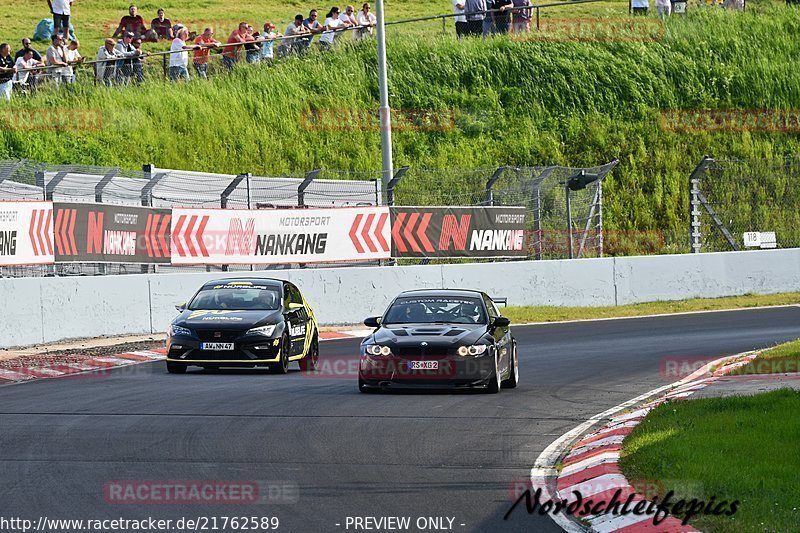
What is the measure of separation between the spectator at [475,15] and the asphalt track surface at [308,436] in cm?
2507

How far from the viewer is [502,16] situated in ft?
145

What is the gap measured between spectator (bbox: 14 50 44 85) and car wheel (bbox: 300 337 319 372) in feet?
61.7

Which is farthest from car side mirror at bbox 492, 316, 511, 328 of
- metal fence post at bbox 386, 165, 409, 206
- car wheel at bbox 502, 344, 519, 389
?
metal fence post at bbox 386, 165, 409, 206

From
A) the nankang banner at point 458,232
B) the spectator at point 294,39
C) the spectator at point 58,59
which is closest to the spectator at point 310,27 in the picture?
the spectator at point 294,39

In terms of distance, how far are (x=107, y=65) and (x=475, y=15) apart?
12821 millimetres

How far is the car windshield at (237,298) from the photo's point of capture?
→ 18797 mm

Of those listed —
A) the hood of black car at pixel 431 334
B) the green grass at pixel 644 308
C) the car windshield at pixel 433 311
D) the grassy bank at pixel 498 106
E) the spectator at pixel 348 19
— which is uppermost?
the spectator at pixel 348 19

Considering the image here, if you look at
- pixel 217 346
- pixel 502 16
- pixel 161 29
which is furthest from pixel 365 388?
pixel 502 16

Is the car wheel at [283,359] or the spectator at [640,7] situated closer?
the car wheel at [283,359]

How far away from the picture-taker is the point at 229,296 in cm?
1917

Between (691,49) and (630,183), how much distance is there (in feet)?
25.7

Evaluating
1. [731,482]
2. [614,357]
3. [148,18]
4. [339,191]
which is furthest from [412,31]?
[731,482]

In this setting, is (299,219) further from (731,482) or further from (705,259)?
(731,482)

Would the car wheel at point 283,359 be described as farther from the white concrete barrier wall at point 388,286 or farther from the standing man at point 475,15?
the standing man at point 475,15
